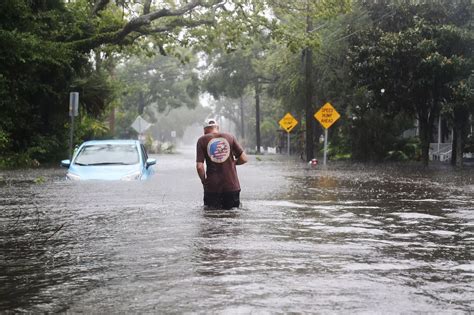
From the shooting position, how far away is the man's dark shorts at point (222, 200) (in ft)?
32.0

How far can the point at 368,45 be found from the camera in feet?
91.5

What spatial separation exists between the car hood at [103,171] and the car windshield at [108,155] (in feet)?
1.14

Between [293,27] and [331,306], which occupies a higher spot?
[293,27]

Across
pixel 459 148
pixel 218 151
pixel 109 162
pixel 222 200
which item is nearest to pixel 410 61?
pixel 459 148

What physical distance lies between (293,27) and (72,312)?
74.8ft

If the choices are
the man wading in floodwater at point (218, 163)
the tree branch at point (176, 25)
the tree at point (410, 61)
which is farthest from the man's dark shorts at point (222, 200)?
the tree at point (410, 61)

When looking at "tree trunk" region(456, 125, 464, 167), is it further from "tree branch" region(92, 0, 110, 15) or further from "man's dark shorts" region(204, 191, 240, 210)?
"man's dark shorts" region(204, 191, 240, 210)

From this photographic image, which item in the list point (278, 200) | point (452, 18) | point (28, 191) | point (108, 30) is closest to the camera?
point (278, 200)

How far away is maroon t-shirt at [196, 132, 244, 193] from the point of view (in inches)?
372

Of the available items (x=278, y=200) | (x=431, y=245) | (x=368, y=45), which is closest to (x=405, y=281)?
(x=431, y=245)

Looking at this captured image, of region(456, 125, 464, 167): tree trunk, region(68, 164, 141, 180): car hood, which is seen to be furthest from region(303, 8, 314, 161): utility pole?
region(68, 164, 141, 180): car hood

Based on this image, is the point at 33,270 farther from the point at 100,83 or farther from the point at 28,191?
the point at 100,83

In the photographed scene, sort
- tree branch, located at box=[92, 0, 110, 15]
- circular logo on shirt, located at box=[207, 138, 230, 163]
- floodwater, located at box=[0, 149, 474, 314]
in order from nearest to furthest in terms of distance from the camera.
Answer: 1. floodwater, located at box=[0, 149, 474, 314]
2. circular logo on shirt, located at box=[207, 138, 230, 163]
3. tree branch, located at box=[92, 0, 110, 15]

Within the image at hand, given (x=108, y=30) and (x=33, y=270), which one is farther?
(x=108, y=30)
